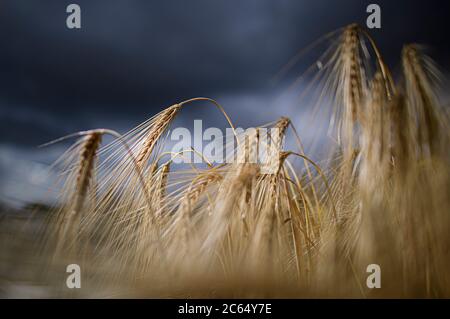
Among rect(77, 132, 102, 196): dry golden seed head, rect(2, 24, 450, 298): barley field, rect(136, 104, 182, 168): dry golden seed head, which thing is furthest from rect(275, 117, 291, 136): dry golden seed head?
rect(77, 132, 102, 196): dry golden seed head

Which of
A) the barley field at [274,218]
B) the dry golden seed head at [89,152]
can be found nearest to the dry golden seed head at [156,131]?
the barley field at [274,218]

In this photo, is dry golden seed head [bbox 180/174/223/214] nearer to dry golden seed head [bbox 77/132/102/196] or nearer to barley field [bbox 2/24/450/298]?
barley field [bbox 2/24/450/298]

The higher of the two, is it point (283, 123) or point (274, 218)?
point (283, 123)

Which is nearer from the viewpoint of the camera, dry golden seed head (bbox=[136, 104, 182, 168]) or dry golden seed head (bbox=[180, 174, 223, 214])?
dry golden seed head (bbox=[180, 174, 223, 214])

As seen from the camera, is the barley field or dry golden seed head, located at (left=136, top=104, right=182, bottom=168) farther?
dry golden seed head, located at (left=136, top=104, right=182, bottom=168)

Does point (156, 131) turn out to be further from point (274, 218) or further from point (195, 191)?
point (274, 218)

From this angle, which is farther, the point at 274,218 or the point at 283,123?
the point at 283,123

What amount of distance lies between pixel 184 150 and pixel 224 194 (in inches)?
18.7

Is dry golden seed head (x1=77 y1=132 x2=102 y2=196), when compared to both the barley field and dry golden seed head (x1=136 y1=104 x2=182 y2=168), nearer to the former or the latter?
the barley field

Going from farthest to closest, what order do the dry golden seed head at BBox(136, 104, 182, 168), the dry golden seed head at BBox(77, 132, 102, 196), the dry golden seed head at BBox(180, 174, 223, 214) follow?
the dry golden seed head at BBox(136, 104, 182, 168) → the dry golden seed head at BBox(180, 174, 223, 214) → the dry golden seed head at BBox(77, 132, 102, 196)

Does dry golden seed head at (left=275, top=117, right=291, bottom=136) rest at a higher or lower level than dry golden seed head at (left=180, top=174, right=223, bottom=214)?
higher

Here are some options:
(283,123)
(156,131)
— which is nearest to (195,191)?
(156,131)

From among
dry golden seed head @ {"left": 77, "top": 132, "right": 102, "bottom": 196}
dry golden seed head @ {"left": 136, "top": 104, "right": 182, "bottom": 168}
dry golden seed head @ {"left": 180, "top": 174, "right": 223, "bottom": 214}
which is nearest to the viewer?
dry golden seed head @ {"left": 77, "top": 132, "right": 102, "bottom": 196}

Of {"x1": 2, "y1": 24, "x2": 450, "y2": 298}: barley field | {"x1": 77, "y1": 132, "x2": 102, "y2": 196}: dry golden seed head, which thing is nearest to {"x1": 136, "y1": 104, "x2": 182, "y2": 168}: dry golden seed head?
{"x1": 2, "y1": 24, "x2": 450, "y2": 298}: barley field
